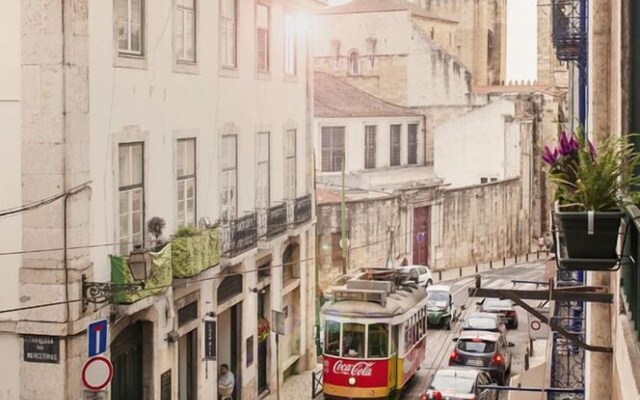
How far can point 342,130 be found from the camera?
53.4 metres

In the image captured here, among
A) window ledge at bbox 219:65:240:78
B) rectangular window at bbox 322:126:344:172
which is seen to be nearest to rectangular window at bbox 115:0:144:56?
window ledge at bbox 219:65:240:78

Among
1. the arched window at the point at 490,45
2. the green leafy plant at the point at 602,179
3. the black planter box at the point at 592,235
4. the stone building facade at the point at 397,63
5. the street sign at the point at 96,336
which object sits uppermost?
the arched window at the point at 490,45

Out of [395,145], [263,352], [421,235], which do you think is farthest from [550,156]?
[395,145]

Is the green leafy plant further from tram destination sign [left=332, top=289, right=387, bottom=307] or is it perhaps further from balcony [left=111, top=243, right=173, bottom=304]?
tram destination sign [left=332, top=289, right=387, bottom=307]

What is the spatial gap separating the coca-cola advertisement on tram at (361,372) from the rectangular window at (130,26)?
28.8ft

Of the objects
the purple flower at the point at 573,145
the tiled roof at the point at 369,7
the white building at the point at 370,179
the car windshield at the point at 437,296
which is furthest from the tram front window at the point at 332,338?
the tiled roof at the point at 369,7

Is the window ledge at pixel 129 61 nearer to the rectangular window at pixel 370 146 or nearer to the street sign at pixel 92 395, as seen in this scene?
the street sign at pixel 92 395

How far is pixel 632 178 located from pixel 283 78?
2094 cm

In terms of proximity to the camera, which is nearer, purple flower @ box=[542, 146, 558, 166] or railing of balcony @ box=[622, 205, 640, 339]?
railing of balcony @ box=[622, 205, 640, 339]

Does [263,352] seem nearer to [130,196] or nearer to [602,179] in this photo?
[130,196]

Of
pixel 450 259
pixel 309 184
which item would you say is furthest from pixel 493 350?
pixel 450 259

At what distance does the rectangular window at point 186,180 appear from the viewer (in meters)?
20.0

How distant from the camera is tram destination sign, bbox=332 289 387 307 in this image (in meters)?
23.6

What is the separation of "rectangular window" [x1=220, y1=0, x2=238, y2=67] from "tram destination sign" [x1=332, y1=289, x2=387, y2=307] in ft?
18.0
